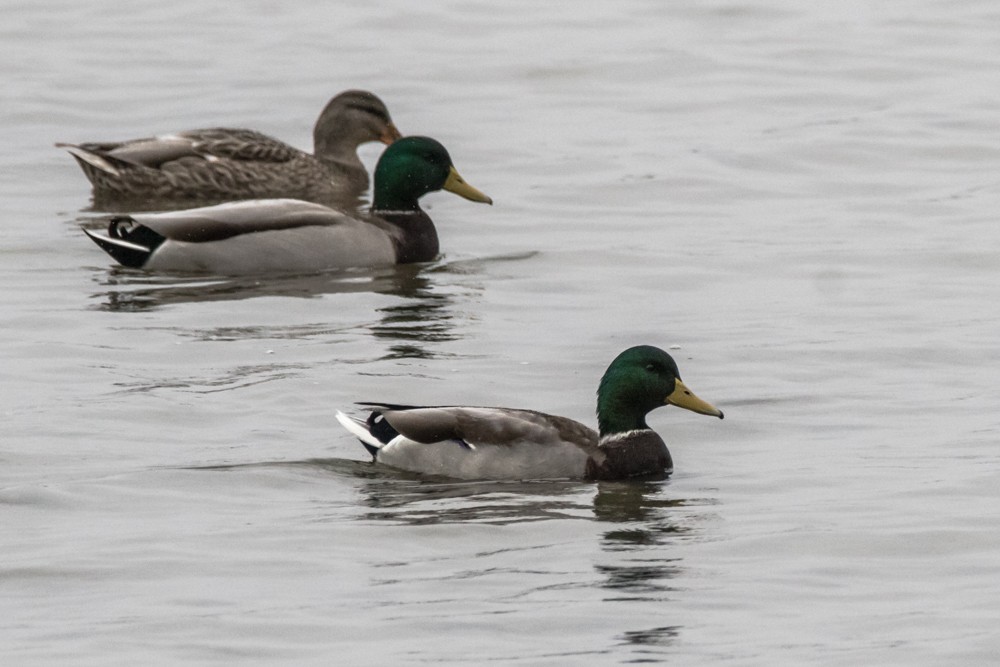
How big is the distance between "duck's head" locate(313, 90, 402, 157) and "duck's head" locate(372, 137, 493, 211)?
2.37m

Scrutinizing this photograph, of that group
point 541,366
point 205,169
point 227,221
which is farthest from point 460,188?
point 541,366

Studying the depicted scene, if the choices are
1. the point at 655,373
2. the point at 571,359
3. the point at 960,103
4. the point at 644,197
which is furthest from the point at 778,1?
the point at 655,373

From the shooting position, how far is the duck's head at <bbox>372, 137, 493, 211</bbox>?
1555cm

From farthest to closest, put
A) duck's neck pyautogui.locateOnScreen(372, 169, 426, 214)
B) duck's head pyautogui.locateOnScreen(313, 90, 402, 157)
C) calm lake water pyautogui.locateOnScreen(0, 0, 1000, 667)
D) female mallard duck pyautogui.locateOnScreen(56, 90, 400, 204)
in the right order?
1. duck's head pyautogui.locateOnScreen(313, 90, 402, 157)
2. female mallard duck pyautogui.locateOnScreen(56, 90, 400, 204)
3. duck's neck pyautogui.locateOnScreen(372, 169, 426, 214)
4. calm lake water pyautogui.locateOnScreen(0, 0, 1000, 667)

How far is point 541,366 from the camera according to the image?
1191cm

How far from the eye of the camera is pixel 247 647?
752 centimetres

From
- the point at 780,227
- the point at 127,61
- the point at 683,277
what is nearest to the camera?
the point at 683,277

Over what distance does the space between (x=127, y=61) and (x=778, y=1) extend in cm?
826

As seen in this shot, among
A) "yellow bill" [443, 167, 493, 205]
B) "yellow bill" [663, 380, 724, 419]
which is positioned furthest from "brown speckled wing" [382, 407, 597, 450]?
"yellow bill" [443, 167, 493, 205]

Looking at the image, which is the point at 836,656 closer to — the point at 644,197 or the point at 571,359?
the point at 571,359

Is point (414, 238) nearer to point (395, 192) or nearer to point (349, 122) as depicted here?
point (395, 192)

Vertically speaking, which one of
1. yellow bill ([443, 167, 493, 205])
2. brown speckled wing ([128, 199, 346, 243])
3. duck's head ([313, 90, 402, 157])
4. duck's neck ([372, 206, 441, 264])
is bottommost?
duck's neck ([372, 206, 441, 264])

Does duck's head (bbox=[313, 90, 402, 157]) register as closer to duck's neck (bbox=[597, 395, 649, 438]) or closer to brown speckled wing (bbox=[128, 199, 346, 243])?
brown speckled wing (bbox=[128, 199, 346, 243])

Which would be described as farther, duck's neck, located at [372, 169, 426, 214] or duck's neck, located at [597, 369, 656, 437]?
duck's neck, located at [372, 169, 426, 214]
